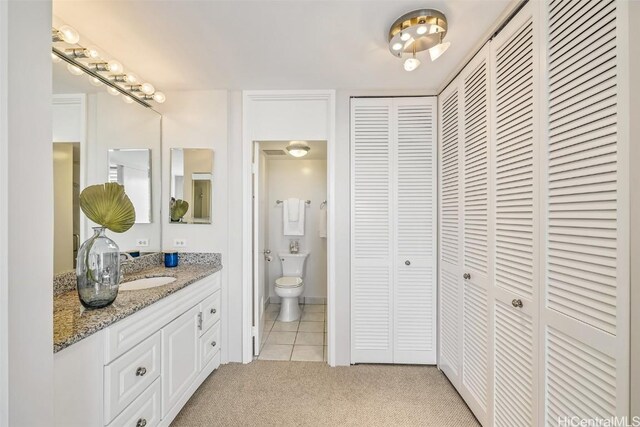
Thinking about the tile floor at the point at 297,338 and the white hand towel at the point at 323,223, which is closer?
the tile floor at the point at 297,338

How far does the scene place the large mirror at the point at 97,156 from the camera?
149 centimetres

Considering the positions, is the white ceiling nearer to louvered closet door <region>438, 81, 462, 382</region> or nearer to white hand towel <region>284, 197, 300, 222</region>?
louvered closet door <region>438, 81, 462, 382</region>

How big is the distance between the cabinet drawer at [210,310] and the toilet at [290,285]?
3.39 ft

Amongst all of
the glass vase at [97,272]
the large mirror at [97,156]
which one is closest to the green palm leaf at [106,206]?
the glass vase at [97,272]

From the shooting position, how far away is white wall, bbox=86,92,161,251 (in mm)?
1724

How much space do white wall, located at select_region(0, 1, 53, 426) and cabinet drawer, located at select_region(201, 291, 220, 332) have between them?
1.19 metres

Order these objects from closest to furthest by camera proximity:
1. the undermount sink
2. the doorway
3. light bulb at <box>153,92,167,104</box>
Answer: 1. the undermount sink
2. light bulb at <box>153,92,167,104</box>
3. the doorway

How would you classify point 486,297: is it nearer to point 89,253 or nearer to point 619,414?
point 619,414

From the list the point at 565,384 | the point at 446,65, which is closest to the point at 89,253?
the point at 565,384

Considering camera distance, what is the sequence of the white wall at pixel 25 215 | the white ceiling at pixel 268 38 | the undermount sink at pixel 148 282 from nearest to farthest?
1. the white wall at pixel 25 215
2. the white ceiling at pixel 268 38
3. the undermount sink at pixel 148 282

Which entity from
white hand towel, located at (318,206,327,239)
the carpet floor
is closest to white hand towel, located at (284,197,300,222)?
white hand towel, located at (318,206,327,239)

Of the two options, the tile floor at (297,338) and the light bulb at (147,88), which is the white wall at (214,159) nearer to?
the light bulb at (147,88)

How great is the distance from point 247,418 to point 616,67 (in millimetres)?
2368

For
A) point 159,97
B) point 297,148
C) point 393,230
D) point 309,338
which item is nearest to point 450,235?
point 393,230
